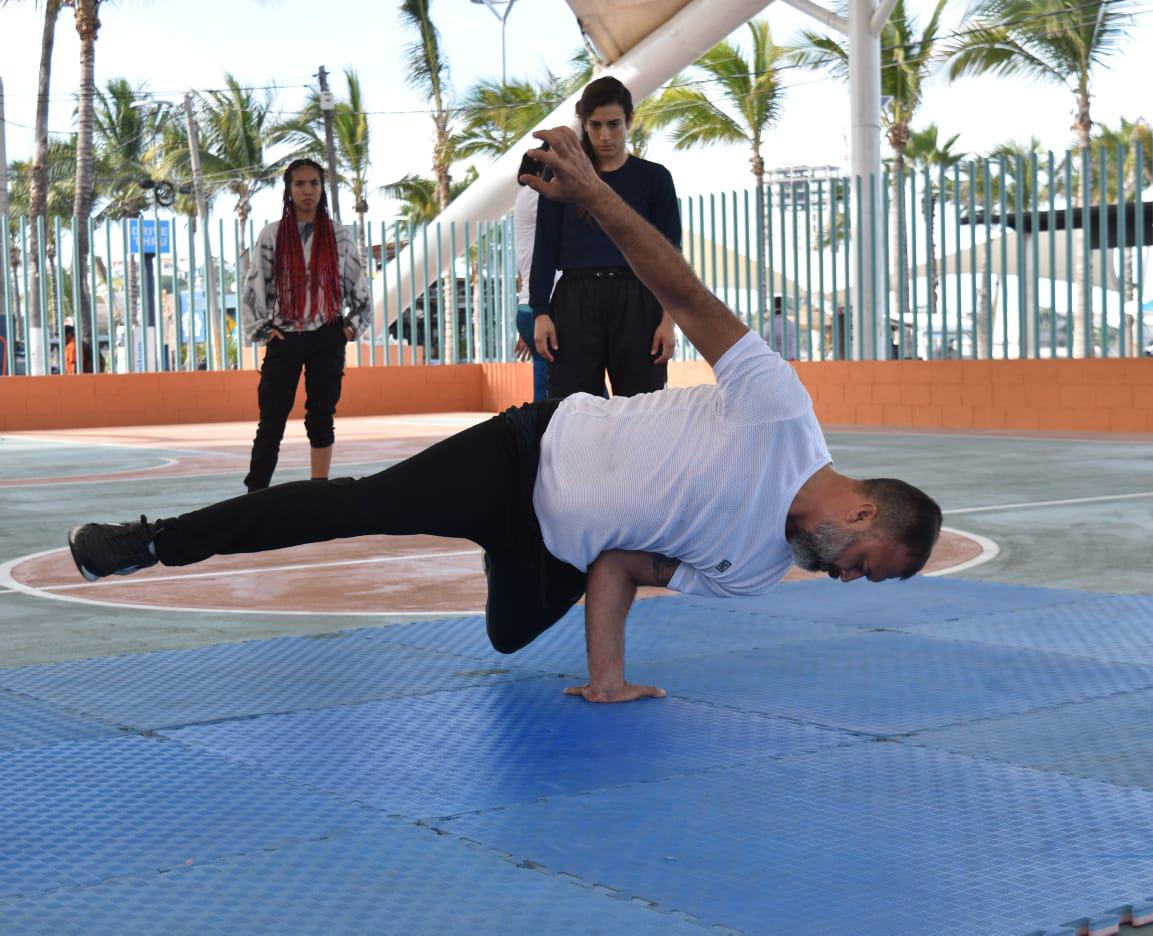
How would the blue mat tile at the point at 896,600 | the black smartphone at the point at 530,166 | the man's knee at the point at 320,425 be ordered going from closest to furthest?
the black smartphone at the point at 530,166, the blue mat tile at the point at 896,600, the man's knee at the point at 320,425

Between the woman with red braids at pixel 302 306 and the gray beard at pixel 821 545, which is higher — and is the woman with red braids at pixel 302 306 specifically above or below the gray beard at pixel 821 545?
above

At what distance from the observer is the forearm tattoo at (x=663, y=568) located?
388cm

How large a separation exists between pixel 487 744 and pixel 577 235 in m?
2.72

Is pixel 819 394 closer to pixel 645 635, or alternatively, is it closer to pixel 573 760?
pixel 645 635

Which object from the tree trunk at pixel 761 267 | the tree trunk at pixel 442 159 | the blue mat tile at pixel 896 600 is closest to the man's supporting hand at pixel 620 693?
the blue mat tile at pixel 896 600

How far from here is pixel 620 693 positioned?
13.5 feet

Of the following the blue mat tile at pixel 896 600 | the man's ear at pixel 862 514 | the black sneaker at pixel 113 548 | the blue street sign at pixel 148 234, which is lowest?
the blue mat tile at pixel 896 600

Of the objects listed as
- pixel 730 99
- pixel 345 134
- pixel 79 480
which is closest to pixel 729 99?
pixel 730 99

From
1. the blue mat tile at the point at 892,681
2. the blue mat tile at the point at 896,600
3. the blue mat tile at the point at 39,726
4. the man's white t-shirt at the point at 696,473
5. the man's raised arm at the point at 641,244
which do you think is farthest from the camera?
the blue mat tile at the point at 896,600

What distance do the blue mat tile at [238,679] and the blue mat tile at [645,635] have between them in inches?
5.2

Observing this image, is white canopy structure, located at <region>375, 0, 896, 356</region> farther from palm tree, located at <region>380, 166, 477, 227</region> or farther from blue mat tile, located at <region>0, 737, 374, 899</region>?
palm tree, located at <region>380, 166, 477, 227</region>

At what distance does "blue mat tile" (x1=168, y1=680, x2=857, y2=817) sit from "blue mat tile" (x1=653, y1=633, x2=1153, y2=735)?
0.62 feet

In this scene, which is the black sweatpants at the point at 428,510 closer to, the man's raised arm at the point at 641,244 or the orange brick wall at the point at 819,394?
the man's raised arm at the point at 641,244

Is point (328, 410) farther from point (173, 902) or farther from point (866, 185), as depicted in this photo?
point (866, 185)
